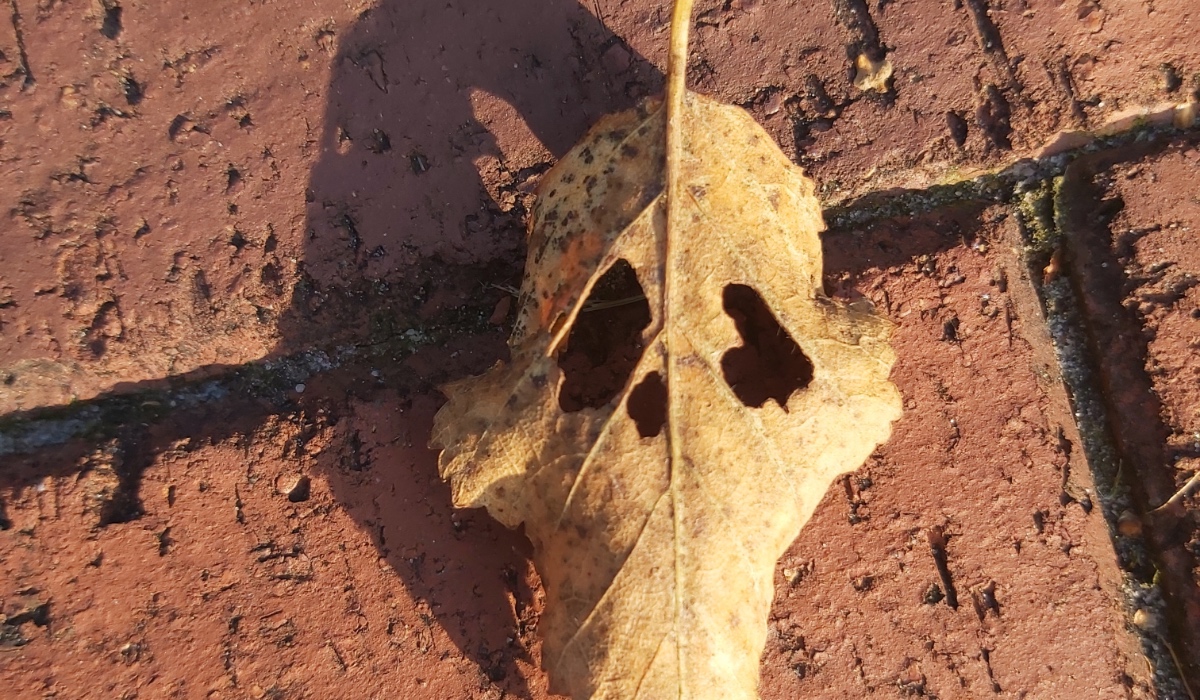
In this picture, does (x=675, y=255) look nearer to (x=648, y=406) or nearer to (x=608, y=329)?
(x=648, y=406)

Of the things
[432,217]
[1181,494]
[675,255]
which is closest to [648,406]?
[675,255]

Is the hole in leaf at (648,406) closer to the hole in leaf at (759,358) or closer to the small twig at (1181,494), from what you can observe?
the hole in leaf at (759,358)

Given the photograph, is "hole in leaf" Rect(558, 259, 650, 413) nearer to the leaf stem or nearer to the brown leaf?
the brown leaf

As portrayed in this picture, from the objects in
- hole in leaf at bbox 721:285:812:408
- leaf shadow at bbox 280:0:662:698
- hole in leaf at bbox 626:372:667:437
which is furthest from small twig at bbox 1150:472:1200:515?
leaf shadow at bbox 280:0:662:698

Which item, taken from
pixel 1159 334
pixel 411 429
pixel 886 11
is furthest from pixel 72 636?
pixel 1159 334

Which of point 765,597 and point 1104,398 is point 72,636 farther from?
point 1104,398

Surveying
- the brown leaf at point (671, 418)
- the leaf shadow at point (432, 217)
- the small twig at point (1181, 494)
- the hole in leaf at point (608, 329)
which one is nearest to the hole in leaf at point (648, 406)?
the brown leaf at point (671, 418)
